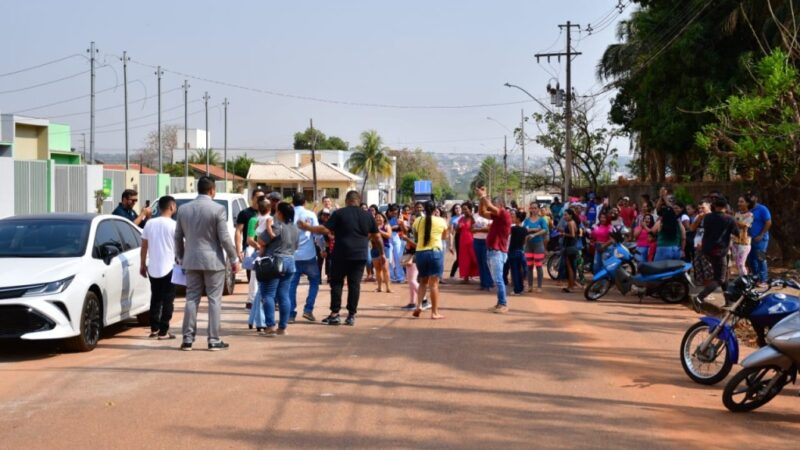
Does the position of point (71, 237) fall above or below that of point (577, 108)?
below

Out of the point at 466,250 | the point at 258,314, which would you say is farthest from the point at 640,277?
the point at 258,314

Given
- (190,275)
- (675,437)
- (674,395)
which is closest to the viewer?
(675,437)

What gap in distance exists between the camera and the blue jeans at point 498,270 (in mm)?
14852

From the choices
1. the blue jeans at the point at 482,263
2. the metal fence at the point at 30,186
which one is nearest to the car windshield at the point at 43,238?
the blue jeans at the point at 482,263

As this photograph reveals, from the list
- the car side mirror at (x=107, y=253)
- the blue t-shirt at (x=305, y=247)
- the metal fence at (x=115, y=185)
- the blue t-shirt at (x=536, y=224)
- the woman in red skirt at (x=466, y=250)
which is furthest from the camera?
the metal fence at (x=115, y=185)

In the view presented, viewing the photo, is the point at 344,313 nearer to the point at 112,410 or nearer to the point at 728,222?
the point at 728,222

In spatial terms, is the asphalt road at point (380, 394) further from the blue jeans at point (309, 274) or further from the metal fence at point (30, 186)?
the metal fence at point (30, 186)

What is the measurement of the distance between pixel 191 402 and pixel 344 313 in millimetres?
6665

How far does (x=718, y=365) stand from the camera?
9031 mm

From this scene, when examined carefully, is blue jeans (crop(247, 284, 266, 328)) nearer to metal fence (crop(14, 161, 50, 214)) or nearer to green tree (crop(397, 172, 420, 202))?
metal fence (crop(14, 161, 50, 214))

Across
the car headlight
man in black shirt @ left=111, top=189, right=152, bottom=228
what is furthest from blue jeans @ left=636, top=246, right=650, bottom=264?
the car headlight

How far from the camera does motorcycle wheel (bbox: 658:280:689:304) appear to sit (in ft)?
55.8

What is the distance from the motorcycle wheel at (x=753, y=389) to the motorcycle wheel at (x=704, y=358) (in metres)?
0.98

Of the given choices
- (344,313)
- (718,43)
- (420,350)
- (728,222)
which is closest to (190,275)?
(420,350)
